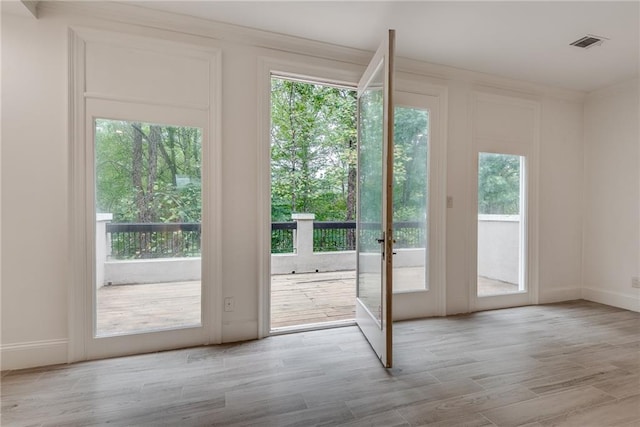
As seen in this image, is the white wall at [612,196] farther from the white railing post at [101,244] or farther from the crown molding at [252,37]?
the white railing post at [101,244]

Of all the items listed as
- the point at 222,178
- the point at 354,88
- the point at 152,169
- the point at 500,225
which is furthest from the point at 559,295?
the point at 152,169

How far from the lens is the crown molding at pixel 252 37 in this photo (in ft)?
7.56

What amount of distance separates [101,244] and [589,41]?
15.1 ft

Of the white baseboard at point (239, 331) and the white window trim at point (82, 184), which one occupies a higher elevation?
the white window trim at point (82, 184)

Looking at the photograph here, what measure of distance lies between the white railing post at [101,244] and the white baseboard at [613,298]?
554 centimetres

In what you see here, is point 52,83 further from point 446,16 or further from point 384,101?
point 446,16

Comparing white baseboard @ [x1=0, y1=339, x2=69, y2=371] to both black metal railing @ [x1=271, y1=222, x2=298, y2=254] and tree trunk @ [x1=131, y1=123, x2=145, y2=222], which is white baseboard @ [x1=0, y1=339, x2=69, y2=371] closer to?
tree trunk @ [x1=131, y1=123, x2=145, y2=222]

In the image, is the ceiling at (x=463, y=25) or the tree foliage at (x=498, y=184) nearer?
the ceiling at (x=463, y=25)

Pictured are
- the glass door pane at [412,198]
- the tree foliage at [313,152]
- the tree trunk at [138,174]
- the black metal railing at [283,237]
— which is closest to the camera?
the tree trunk at [138,174]

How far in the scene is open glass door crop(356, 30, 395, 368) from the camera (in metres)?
2.23

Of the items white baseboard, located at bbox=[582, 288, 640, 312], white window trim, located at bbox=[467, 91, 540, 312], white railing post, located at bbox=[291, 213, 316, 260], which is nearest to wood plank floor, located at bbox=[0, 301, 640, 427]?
white window trim, located at bbox=[467, 91, 540, 312]

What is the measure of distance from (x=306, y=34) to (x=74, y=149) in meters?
2.11

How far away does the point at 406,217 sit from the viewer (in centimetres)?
330

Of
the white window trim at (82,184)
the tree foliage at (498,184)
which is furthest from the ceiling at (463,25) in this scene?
the tree foliage at (498,184)
